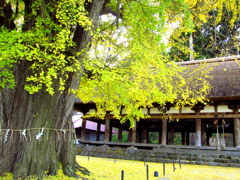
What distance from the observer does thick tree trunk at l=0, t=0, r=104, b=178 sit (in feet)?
16.0

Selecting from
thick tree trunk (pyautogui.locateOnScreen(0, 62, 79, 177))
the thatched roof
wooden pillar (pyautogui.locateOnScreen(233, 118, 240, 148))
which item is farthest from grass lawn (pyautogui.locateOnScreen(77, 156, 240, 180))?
the thatched roof

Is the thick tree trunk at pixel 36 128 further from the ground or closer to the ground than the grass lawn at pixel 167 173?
further from the ground

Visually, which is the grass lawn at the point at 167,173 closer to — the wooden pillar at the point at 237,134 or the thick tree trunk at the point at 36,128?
the thick tree trunk at the point at 36,128

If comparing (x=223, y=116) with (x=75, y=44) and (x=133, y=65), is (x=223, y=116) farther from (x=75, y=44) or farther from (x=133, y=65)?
(x=75, y=44)

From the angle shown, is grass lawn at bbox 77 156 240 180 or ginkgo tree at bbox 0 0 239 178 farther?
grass lawn at bbox 77 156 240 180

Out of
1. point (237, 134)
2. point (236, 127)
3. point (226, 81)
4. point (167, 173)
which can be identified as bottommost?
point (167, 173)

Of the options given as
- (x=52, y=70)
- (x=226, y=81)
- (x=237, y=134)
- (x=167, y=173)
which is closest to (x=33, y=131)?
(x=52, y=70)

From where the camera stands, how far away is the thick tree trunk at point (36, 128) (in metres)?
Answer: 4.89

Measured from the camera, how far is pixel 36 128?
5043 millimetres

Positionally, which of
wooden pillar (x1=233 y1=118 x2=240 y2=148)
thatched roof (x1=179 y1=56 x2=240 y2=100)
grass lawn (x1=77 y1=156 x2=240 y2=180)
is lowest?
grass lawn (x1=77 y1=156 x2=240 y2=180)

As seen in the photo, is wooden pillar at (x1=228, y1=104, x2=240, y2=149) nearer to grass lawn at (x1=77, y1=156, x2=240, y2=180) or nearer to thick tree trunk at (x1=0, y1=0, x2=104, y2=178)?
grass lawn at (x1=77, y1=156, x2=240, y2=180)

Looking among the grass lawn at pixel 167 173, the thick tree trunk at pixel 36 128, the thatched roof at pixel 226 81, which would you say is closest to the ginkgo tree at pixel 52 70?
the thick tree trunk at pixel 36 128

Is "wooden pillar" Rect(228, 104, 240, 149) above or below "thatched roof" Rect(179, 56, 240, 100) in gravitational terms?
below

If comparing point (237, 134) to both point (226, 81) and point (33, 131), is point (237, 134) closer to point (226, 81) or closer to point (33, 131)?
point (226, 81)
